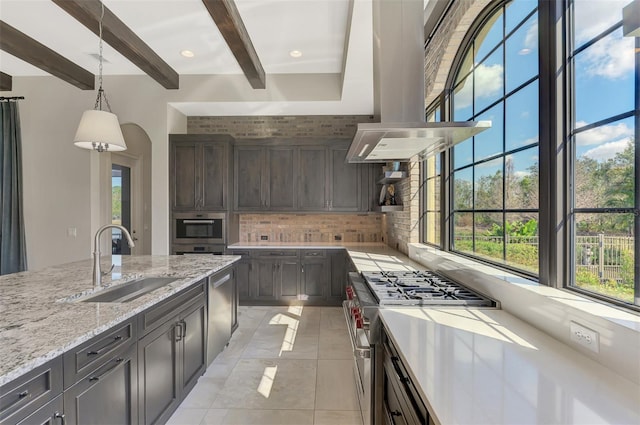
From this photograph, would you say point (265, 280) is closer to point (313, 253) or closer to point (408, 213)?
point (313, 253)

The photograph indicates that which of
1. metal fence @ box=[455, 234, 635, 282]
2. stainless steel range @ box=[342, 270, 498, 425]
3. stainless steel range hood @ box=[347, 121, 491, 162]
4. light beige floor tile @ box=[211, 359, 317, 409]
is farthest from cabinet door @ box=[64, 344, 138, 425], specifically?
metal fence @ box=[455, 234, 635, 282]

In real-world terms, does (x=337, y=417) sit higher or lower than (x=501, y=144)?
lower

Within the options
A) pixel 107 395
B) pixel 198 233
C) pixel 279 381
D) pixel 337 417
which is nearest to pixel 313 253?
pixel 198 233

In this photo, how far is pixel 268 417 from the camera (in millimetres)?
2166

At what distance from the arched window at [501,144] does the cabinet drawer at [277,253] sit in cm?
238

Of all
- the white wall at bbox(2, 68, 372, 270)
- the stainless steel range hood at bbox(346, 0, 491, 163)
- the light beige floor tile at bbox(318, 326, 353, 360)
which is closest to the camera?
the stainless steel range hood at bbox(346, 0, 491, 163)

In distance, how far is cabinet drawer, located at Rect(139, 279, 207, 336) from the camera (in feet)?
5.73

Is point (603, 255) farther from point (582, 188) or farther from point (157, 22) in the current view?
point (157, 22)

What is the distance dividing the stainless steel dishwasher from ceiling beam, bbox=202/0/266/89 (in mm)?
2215

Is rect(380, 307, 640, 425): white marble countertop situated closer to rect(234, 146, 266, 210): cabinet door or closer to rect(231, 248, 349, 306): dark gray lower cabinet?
rect(231, 248, 349, 306): dark gray lower cabinet

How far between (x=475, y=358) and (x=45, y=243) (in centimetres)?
557

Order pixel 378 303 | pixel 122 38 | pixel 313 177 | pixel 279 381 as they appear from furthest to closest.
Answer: pixel 313 177
pixel 122 38
pixel 279 381
pixel 378 303

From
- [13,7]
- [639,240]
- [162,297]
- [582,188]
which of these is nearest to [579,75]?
[582,188]

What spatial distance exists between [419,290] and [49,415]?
183 centimetres
